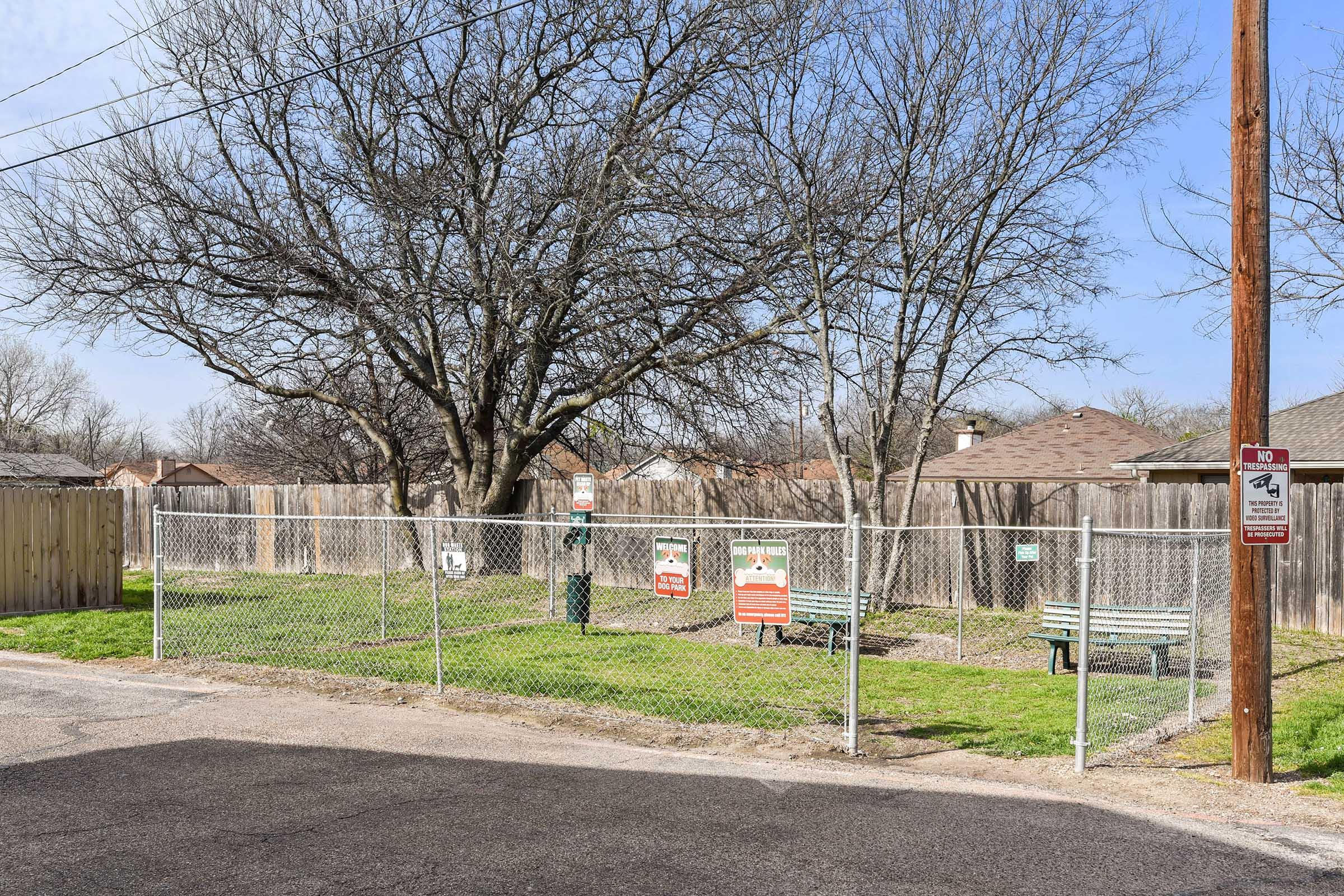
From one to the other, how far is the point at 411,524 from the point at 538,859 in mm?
16599

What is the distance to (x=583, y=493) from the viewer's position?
15.9 m

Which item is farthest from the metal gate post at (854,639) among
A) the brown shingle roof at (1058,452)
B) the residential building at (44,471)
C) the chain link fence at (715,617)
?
the residential building at (44,471)

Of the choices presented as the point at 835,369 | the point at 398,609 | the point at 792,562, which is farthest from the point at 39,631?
the point at 835,369

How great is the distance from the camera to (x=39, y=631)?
14422 millimetres

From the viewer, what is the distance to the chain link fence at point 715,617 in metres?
9.76

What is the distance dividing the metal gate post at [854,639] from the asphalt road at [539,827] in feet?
1.20

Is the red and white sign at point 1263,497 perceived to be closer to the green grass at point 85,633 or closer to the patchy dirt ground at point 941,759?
the patchy dirt ground at point 941,759

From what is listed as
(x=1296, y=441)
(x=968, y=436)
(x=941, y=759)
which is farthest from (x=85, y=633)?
(x=968, y=436)

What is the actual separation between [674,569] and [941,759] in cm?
251

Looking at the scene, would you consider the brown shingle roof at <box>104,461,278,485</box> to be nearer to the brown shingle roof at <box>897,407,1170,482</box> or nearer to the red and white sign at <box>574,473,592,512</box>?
the brown shingle roof at <box>897,407,1170,482</box>

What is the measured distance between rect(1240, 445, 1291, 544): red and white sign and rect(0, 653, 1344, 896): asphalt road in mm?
1965

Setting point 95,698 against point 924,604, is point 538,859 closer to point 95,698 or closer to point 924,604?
point 95,698

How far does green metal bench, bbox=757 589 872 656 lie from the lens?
503 inches

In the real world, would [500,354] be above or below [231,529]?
above
